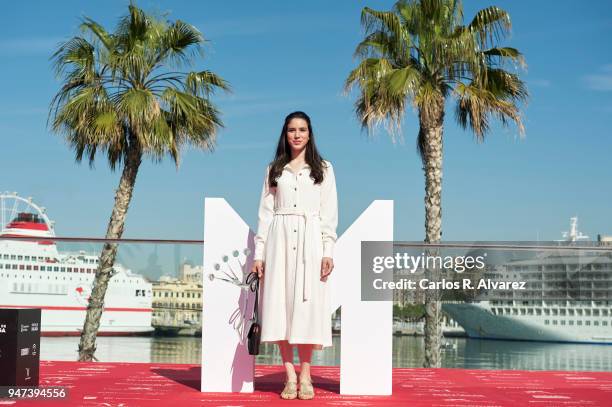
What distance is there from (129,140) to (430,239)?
5391 mm

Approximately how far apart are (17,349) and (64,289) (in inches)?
143

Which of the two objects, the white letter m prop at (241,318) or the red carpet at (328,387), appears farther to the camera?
the white letter m prop at (241,318)

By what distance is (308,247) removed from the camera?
519 centimetres

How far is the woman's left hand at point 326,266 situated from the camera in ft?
17.1

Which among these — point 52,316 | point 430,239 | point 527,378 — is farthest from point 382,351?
point 430,239

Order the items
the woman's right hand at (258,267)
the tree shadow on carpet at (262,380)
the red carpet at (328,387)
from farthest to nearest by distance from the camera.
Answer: the tree shadow on carpet at (262,380)
the woman's right hand at (258,267)
the red carpet at (328,387)

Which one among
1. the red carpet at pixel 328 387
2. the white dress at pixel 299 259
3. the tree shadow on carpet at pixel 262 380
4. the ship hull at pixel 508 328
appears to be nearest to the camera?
the red carpet at pixel 328 387

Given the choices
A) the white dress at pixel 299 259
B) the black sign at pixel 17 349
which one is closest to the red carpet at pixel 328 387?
the black sign at pixel 17 349

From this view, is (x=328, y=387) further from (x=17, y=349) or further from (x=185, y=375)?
(x=17, y=349)

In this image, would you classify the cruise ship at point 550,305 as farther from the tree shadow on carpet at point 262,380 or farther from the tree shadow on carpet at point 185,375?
the tree shadow on carpet at point 185,375

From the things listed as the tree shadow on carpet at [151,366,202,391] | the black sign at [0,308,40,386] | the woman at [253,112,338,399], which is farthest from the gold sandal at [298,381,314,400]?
the black sign at [0,308,40,386]

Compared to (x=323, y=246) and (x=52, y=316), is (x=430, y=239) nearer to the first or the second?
(x=52, y=316)

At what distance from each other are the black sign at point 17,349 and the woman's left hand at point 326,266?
6.05ft

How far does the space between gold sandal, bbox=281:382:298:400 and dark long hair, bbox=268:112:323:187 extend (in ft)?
4.01
